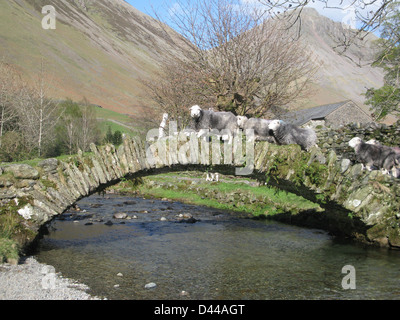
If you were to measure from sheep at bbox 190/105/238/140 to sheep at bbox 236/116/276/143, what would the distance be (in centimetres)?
17

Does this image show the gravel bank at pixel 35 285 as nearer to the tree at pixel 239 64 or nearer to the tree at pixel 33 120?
the tree at pixel 239 64

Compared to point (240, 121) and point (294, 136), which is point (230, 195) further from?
point (240, 121)

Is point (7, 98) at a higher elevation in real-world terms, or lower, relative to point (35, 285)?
higher

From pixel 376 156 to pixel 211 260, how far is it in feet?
15.3

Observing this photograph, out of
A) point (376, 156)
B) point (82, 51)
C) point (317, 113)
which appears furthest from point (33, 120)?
point (82, 51)

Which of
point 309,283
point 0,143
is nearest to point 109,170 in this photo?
point 309,283

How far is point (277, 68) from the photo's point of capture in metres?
15.3

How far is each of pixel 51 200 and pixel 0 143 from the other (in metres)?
18.4

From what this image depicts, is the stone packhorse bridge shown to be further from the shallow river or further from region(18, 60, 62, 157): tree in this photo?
region(18, 60, 62, 157): tree

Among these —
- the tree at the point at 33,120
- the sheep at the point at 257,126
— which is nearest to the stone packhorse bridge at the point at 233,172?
the sheep at the point at 257,126

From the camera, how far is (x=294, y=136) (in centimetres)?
877

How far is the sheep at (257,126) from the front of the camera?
8305 mm

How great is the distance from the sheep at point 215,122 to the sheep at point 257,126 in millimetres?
167
